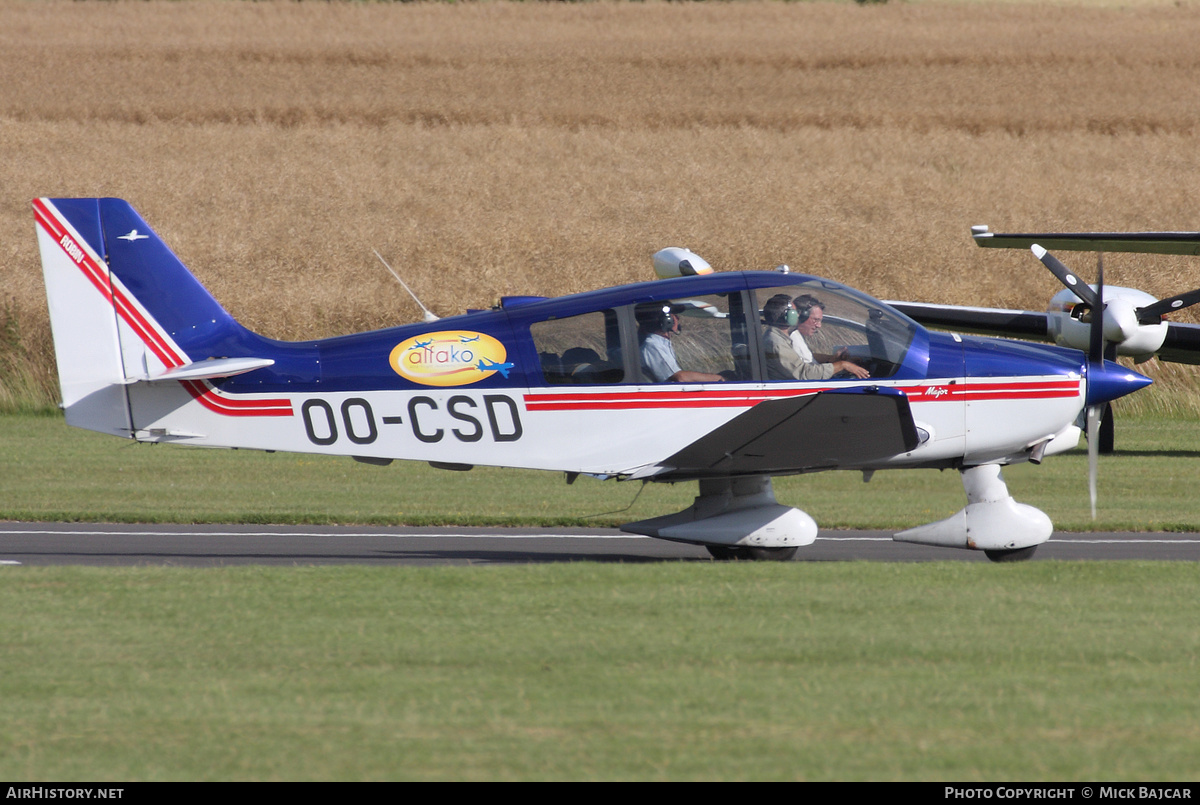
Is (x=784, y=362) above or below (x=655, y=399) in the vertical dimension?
above

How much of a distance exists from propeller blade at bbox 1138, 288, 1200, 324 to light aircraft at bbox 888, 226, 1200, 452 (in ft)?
0.04

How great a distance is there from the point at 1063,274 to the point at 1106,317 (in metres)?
5.12

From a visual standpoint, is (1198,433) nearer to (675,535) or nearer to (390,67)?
(675,535)

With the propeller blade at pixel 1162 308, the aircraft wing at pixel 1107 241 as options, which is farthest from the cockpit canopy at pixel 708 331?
the aircraft wing at pixel 1107 241

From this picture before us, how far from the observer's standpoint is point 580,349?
10.0m

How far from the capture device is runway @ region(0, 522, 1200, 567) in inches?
441

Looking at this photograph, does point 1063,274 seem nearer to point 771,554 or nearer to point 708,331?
point 771,554

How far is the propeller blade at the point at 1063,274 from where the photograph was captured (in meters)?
11.9

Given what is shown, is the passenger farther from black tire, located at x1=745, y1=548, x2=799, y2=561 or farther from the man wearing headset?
black tire, located at x1=745, y1=548, x2=799, y2=561

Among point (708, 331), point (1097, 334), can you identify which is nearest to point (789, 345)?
point (708, 331)

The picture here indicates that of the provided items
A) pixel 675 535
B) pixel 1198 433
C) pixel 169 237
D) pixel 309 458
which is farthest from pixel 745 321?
pixel 169 237

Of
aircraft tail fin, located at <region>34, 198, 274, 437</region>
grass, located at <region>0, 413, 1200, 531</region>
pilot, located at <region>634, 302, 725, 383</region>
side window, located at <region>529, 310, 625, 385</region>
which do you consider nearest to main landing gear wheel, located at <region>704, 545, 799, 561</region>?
pilot, located at <region>634, 302, 725, 383</region>

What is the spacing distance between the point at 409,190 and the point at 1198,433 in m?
20.7

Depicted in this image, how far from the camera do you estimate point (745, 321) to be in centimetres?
991
